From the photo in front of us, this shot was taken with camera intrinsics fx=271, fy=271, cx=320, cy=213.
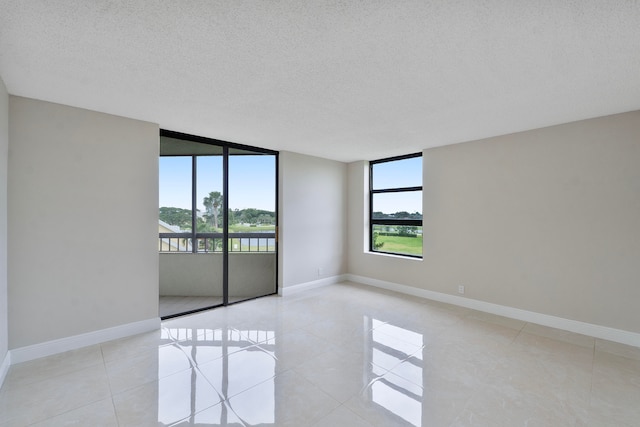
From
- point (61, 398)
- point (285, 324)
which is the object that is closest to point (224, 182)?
point (285, 324)

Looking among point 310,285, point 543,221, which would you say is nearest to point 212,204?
point 310,285

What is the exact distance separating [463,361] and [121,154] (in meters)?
4.12

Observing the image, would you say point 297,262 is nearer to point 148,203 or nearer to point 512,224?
point 148,203

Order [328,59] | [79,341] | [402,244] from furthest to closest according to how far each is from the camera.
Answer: [402,244], [79,341], [328,59]

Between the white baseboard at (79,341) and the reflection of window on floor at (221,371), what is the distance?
30 centimetres

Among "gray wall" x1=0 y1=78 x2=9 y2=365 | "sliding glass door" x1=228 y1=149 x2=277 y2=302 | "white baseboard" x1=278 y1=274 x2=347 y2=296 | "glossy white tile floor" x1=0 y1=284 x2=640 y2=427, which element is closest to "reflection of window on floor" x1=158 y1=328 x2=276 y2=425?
"glossy white tile floor" x1=0 y1=284 x2=640 y2=427

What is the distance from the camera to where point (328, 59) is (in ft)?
6.25

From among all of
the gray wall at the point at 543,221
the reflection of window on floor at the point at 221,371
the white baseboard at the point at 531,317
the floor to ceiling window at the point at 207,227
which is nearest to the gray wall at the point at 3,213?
the reflection of window on floor at the point at 221,371

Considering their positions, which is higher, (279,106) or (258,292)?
(279,106)

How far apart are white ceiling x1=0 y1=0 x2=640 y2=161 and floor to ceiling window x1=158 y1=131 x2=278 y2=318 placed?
216 cm

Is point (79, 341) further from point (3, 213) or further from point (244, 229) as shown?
point (244, 229)

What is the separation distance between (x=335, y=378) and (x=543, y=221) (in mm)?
3132

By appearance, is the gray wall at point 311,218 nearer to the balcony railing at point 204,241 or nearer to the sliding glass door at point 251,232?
the sliding glass door at point 251,232

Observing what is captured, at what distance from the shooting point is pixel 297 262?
4.82 m
